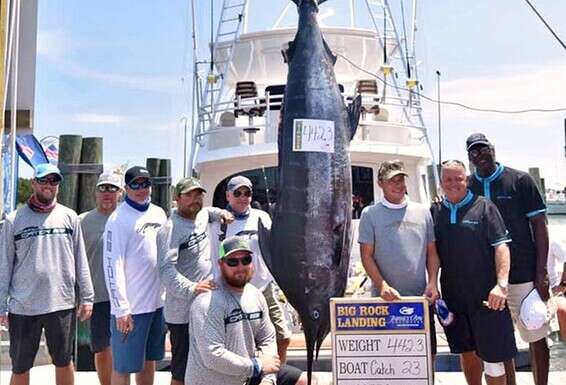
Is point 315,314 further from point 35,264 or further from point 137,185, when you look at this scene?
point 35,264

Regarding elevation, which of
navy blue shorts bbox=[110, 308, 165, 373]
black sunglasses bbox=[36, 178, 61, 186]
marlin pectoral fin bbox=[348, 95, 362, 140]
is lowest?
navy blue shorts bbox=[110, 308, 165, 373]

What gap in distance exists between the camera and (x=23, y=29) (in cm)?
370

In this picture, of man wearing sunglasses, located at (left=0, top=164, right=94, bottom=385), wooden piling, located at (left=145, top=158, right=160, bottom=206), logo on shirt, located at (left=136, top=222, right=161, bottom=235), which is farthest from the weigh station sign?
wooden piling, located at (left=145, top=158, right=160, bottom=206)

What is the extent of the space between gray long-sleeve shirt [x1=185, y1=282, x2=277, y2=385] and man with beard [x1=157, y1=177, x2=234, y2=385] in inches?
9.8

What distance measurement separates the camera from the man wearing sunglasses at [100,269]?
3.08 m

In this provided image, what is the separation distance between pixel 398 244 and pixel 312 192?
1.79 feet

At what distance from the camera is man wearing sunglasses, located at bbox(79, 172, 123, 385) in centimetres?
308

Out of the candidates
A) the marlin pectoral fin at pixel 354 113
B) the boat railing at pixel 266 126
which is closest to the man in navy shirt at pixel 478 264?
the marlin pectoral fin at pixel 354 113

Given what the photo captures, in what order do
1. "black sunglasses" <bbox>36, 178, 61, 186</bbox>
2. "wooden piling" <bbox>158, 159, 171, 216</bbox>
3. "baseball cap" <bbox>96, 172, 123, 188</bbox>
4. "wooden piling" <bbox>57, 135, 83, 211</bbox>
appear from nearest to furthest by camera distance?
"black sunglasses" <bbox>36, 178, 61, 186</bbox>, "baseball cap" <bbox>96, 172, 123, 188</bbox>, "wooden piling" <bbox>57, 135, 83, 211</bbox>, "wooden piling" <bbox>158, 159, 171, 216</bbox>

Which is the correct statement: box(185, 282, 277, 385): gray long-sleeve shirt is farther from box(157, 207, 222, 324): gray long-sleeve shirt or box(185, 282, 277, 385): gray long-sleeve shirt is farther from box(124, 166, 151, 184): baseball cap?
box(124, 166, 151, 184): baseball cap

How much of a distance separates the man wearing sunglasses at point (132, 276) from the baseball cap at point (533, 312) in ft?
5.57

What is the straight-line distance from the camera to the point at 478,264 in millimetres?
2492

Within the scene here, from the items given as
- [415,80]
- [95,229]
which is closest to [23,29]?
[95,229]

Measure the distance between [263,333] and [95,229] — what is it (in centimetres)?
135
